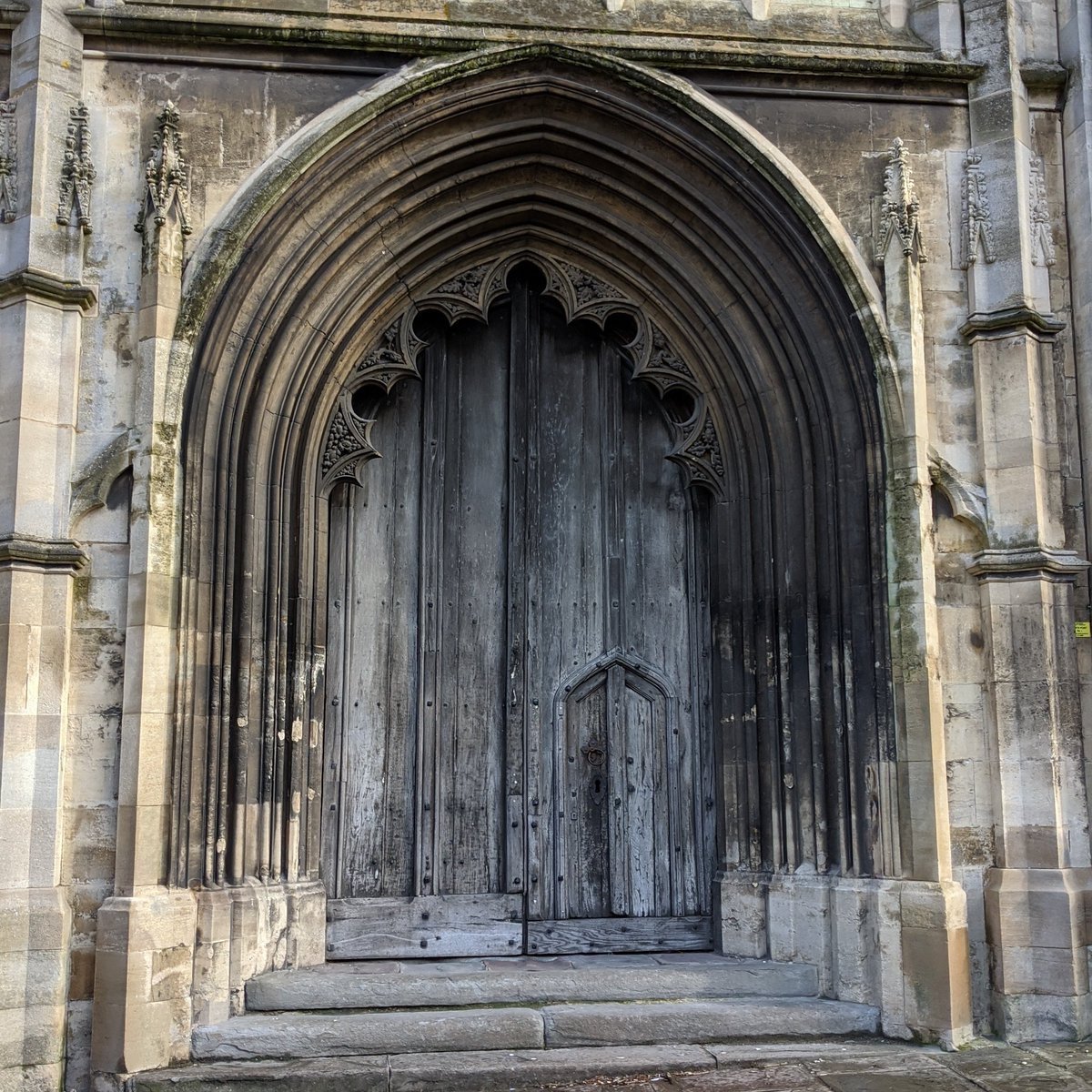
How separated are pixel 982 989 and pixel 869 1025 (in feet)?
2.10

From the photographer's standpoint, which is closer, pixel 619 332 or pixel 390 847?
pixel 390 847

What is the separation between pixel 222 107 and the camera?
7070mm

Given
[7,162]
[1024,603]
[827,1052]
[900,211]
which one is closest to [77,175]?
[7,162]

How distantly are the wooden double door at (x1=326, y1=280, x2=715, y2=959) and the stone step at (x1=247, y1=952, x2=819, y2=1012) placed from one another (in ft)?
1.90

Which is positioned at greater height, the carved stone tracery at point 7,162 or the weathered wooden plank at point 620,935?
the carved stone tracery at point 7,162

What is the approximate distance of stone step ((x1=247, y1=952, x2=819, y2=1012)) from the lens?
21.6 feet

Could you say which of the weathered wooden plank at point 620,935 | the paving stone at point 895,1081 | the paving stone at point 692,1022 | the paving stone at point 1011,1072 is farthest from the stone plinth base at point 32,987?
the paving stone at point 1011,1072

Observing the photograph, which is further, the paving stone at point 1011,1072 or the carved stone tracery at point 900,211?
the carved stone tracery at point 900,211

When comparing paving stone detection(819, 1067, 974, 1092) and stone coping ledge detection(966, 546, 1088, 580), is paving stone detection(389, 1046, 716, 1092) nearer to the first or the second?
paving stone detection(819, 1067, 974, 1092)

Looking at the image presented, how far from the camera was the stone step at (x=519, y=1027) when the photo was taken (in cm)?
625

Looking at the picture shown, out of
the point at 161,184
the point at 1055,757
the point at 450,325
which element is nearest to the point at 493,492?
the point at 450,325

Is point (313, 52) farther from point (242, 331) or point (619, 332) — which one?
point (619, 332)

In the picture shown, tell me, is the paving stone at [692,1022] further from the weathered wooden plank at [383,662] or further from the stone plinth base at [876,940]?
the weathered wooden plank at [383,662]

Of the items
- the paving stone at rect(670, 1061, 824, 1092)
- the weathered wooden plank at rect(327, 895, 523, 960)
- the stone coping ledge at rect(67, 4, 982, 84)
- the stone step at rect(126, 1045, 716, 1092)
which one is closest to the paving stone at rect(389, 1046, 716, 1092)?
the stone step at rect(126, 1045, 716, 1092)
